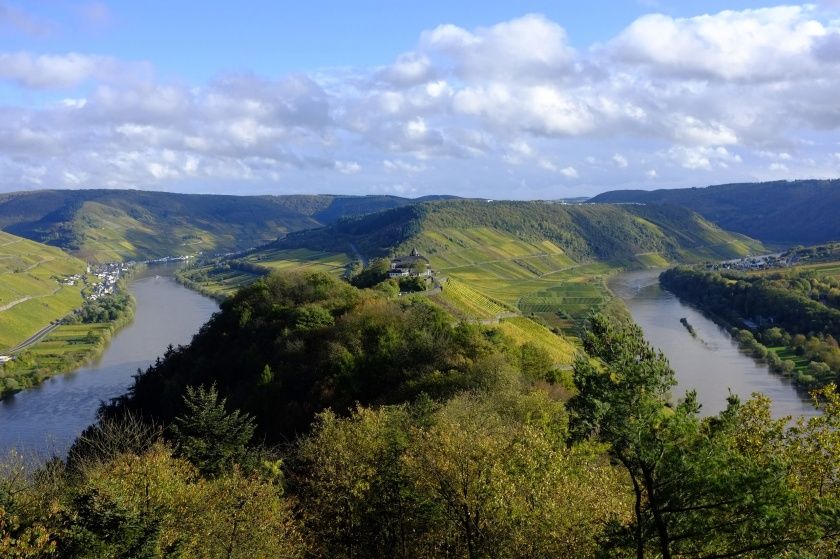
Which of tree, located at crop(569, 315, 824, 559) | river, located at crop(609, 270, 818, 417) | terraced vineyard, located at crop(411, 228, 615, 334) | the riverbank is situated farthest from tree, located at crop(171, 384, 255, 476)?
the riverbank

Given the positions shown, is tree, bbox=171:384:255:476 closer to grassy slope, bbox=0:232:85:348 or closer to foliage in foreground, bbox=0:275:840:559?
foliage in foreground, bbox=0:275:840:559

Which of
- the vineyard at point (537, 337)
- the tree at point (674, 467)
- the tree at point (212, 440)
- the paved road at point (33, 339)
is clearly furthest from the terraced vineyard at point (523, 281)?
the paved road at point (33, 339)

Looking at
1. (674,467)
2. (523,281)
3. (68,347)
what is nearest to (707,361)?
(674,467)

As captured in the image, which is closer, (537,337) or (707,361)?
(537,337)

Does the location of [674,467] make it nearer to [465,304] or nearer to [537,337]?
[537,337]

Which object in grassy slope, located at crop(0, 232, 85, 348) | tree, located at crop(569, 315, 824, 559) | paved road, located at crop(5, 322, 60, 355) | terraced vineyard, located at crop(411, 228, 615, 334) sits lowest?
paved road, located at crop(5, 322, 60, 355)
